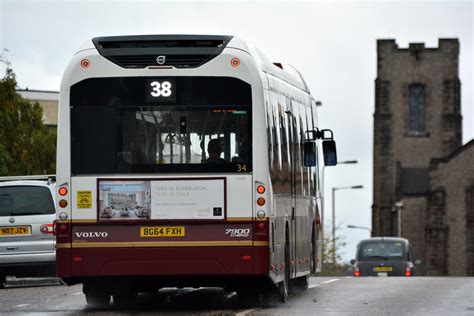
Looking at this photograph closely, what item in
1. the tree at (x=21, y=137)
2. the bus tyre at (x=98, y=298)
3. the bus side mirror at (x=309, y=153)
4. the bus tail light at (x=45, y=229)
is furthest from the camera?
the tree at (x=21, y=137)

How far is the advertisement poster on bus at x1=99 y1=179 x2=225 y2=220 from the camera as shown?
58.5ft

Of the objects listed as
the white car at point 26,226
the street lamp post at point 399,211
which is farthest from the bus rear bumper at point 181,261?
the street lamp post at point 399,211

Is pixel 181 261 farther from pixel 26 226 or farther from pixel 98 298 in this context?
pixel 26 226

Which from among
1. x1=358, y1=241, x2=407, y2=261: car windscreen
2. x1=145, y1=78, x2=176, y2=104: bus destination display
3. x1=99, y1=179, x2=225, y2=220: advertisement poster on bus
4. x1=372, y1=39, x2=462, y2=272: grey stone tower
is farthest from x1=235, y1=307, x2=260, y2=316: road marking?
x1=372, y1=39, x2=462, y2=272: grey stone tower

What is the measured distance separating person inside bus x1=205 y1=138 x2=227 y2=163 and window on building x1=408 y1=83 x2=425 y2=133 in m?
101

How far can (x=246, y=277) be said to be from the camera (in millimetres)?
18312

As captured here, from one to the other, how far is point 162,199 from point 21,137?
29.4 meters

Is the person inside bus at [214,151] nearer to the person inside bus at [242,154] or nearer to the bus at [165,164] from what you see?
the bus at [165,164]

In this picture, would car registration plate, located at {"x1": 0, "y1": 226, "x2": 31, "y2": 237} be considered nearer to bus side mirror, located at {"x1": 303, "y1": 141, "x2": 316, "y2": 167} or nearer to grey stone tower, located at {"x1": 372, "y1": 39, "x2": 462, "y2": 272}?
bus side mirror, located at {"x1": 303, "y1": 141, "x2": 316, "y2": 167}

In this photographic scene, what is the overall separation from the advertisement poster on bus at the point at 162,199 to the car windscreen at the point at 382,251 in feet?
89.6

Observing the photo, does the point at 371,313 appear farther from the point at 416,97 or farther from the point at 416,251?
the point at 416,97

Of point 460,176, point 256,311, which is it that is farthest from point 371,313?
point 460,176

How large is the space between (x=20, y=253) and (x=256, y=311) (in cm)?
803

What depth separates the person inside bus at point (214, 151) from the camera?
59.0 ft
